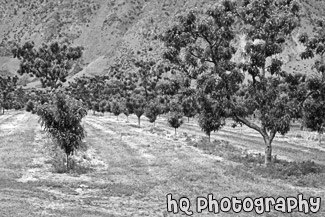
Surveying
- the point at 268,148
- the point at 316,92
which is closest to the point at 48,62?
the point at 268,148

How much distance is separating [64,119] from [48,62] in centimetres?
2517

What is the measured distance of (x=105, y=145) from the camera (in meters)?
45.5

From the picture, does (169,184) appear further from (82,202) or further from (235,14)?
(235,14)

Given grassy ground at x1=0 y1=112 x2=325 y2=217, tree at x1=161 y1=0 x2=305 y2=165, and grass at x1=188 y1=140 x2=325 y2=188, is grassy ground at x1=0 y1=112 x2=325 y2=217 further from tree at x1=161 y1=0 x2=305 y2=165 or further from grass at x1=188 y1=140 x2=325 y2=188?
tree at x1=161 y1=0 x2=305 y2=165

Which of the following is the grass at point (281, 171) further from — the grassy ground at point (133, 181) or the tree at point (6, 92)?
the tree at point (6, 92)

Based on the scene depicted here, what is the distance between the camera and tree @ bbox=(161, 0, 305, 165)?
29.0 meters

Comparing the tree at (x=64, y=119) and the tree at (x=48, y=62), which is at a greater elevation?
the tree at (x=48, y=62)

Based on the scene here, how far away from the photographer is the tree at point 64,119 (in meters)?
28.3

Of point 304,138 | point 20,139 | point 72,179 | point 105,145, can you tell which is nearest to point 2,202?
point 72,179

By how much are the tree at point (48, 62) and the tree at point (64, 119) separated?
2164 centimetres

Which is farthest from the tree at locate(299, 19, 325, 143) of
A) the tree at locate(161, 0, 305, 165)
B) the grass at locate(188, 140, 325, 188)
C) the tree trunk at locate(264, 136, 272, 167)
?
the tree trunk at locate(264, 136, 272, 167)

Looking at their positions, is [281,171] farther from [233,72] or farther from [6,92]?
[6,92]

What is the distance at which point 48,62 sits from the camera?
169 feet

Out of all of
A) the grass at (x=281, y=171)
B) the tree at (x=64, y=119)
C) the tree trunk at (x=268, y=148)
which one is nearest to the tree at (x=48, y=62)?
the tree at (x=64, y=119)
